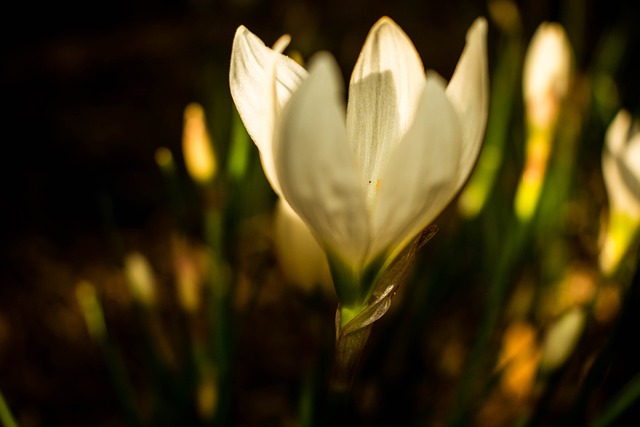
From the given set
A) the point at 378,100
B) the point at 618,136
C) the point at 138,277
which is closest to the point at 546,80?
the point at 618,136

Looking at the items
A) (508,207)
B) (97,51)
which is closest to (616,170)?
(508,207)

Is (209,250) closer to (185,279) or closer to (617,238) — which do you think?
(185,279)

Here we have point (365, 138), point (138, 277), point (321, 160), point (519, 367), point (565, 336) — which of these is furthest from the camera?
point (519, 367)

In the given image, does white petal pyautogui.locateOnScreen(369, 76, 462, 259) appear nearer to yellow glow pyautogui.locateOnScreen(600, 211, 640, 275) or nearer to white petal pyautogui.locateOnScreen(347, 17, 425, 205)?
white petal pyautogui.locateOnScreen(347, 17, 425, 205)

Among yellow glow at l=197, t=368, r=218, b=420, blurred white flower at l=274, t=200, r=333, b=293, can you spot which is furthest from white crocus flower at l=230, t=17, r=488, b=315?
yellow glow at l=197, t=368, r=218, b=420

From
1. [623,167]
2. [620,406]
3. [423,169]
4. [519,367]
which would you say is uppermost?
[423,169]

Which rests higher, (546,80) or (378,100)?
(378,100)

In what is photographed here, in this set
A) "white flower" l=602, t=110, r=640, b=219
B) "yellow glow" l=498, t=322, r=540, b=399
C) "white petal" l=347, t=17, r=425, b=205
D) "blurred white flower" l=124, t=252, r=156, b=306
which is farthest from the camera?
"yellow glow" l=498, t=322, r=540, b=399

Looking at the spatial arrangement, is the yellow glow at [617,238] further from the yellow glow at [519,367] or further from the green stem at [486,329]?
the yellow glow at [519,367]
